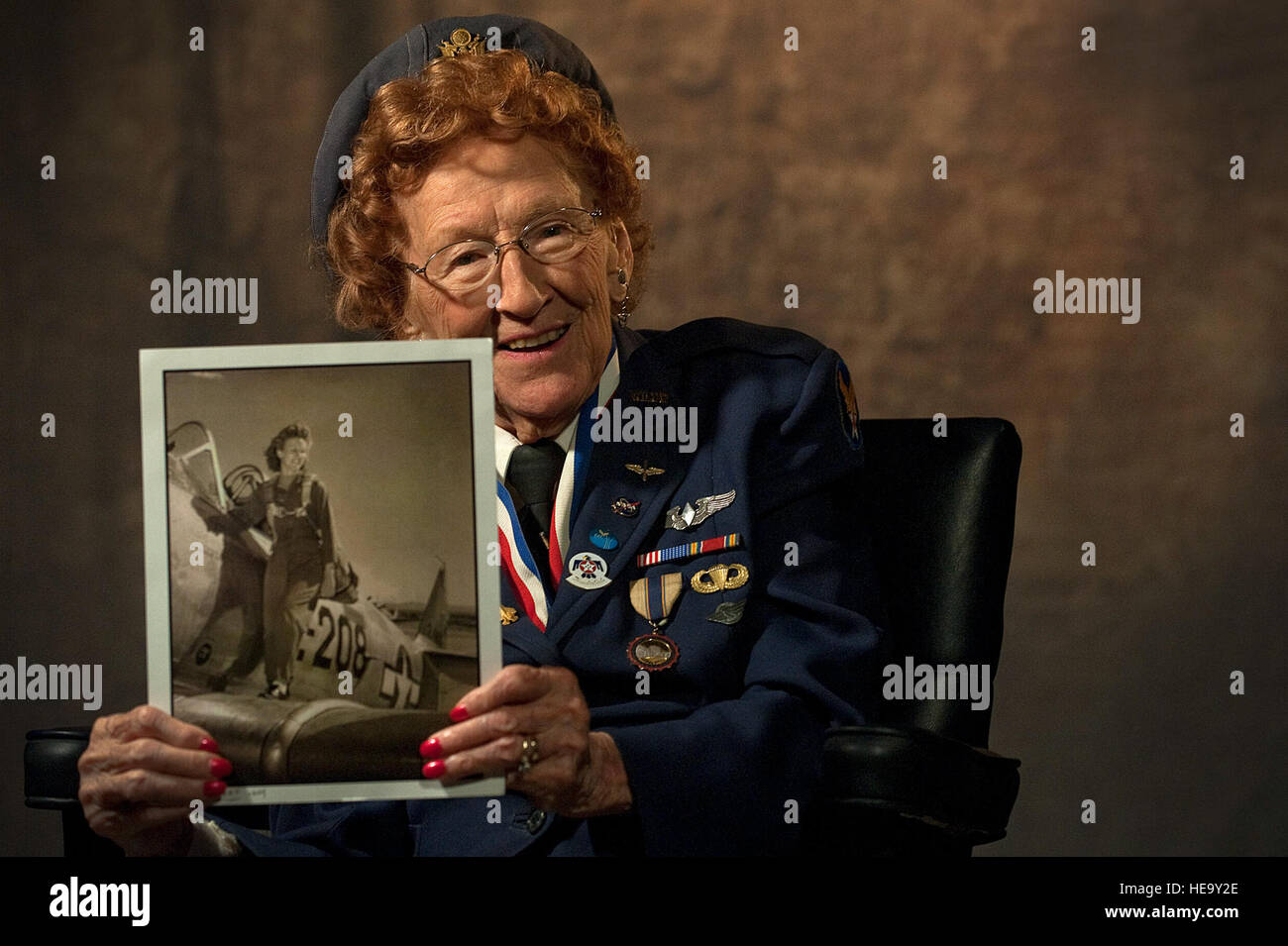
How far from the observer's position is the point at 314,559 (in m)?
1.53

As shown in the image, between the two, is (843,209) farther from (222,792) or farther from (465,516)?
(222,792)

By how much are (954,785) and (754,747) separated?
0.23 meters

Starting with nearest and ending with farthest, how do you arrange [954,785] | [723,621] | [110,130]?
[954,785], [723,621], [110,130]

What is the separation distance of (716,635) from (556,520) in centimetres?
27

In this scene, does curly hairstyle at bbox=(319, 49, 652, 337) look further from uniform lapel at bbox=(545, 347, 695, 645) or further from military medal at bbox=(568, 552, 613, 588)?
military medal at bbox=(568, 552, 613, 588)

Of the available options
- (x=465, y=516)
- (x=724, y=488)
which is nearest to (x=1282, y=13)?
(x=724, y=488)

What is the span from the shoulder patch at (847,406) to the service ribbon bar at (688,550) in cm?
21

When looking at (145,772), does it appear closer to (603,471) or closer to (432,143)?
(603,471)

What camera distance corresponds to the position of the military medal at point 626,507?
1.91 meters

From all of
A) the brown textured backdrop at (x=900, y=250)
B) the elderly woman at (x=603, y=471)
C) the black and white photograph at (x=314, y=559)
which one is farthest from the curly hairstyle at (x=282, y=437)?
the brown textured backdrop at (x=900, y=250)

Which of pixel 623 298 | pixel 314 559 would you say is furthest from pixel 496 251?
pixel 314 559

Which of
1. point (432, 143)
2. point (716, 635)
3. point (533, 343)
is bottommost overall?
point (716, 635)

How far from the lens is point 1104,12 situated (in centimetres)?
293

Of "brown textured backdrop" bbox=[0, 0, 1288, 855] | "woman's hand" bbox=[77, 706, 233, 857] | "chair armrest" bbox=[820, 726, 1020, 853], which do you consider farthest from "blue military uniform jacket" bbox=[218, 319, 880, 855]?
"brown textured backdrop" bbox=[0, 0, 1288, 855]
